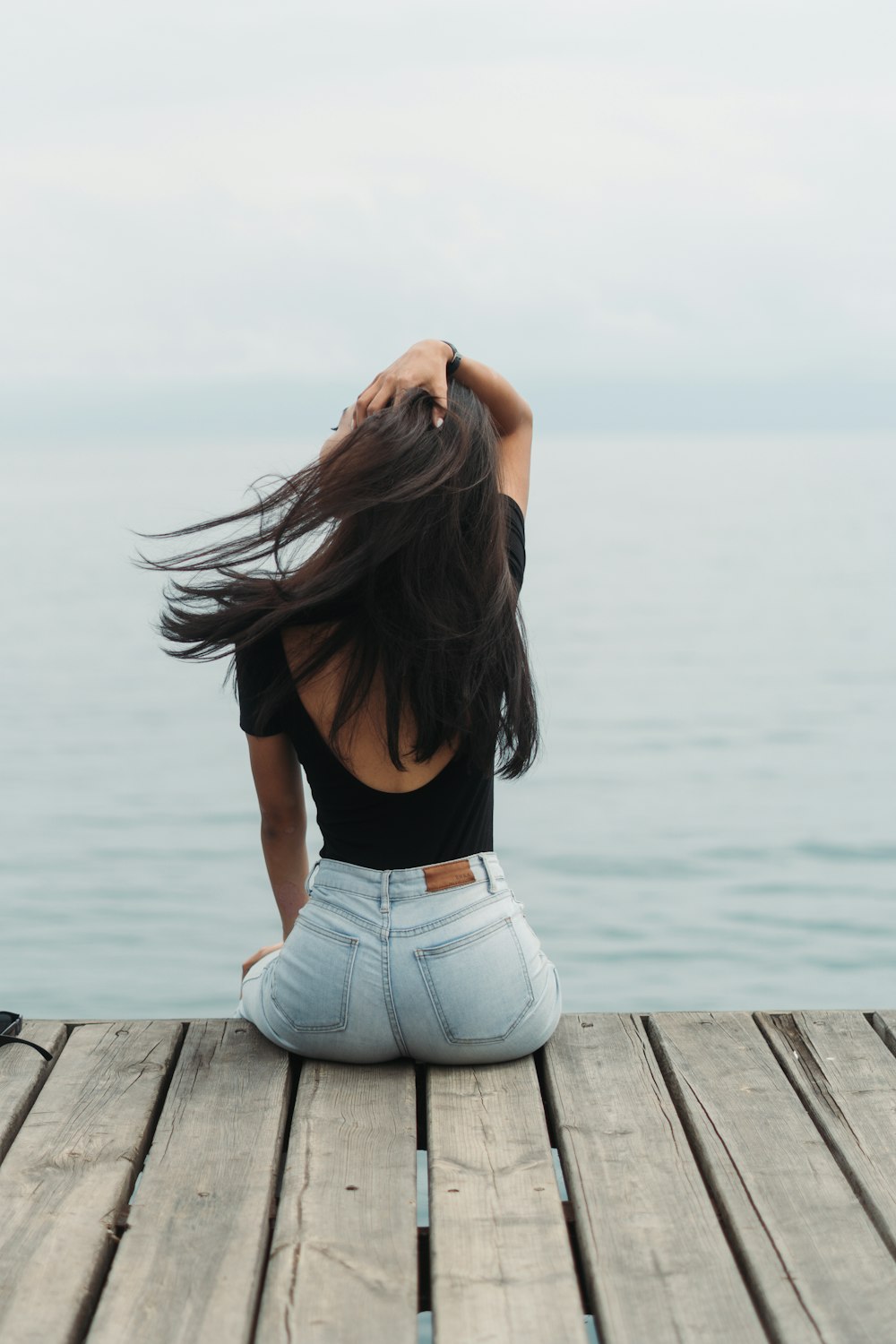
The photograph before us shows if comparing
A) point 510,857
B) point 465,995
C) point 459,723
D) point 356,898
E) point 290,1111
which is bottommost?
point 510,857

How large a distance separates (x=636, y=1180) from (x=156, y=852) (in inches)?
366

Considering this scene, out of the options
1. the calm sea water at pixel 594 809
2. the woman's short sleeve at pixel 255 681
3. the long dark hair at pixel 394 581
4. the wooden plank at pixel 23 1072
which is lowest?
the calm sea water at pixel 594 809

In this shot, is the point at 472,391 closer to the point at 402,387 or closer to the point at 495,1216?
the point at 402,387

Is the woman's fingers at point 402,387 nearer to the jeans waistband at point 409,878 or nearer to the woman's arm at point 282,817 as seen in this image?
the woman's arm at point 282,817

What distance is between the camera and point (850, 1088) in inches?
94.7

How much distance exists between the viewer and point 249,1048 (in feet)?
8.35

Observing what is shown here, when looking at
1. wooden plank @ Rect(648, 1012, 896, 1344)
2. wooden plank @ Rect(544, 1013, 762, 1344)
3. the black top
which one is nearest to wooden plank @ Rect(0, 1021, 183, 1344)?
the black top

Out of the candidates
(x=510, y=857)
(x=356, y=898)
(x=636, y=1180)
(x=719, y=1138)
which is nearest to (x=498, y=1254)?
(x=636, y=1180)

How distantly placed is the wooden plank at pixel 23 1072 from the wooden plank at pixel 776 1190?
44.2 inches

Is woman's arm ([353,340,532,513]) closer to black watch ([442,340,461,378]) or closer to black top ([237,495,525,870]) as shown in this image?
black watch ([442,340,461,378])

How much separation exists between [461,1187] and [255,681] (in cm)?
89

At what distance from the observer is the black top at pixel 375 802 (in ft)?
7.63

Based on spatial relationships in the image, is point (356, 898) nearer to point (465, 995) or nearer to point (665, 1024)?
point (465, 995)

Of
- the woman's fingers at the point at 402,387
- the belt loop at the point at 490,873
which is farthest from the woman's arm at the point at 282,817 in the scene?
the woman's fingers at the point at 402,387
